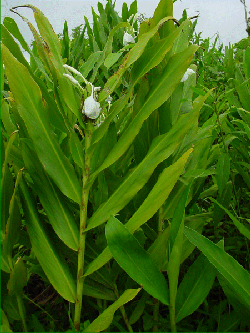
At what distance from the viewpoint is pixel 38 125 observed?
52 cm

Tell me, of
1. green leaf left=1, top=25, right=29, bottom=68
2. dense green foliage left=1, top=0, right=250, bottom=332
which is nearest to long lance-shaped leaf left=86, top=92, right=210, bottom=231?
dense green foliage left=1, top=0, right=250, bottom=332

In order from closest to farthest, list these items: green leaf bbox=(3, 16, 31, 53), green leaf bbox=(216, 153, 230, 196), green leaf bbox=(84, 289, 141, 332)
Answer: green leaf bbox=(84, 289, 141, 332)
green leaf bbox=(3, 16, 31, 53)
green leaf bbox=(216, 153, 230, 196)

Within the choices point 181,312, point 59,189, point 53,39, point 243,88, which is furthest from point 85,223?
point 243,88

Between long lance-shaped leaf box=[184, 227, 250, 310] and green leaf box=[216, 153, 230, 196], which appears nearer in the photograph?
long lance-shaped leaf box=[184, 227, 250, 310]

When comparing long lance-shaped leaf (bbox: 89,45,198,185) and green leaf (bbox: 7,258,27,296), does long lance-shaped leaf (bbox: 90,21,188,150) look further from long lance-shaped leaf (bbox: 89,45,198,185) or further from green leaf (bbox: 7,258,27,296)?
green leaf (bbox: 7,258,27,296)

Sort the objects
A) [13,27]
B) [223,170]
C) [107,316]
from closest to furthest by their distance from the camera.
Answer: [107,316] < [13,27] < [223,170]

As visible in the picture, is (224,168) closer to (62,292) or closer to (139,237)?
(139,237)

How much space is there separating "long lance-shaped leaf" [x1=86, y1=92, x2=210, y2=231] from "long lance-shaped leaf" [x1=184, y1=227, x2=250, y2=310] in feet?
0.39

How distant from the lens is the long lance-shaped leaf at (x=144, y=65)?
53 cm

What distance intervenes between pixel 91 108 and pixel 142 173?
0.45ft

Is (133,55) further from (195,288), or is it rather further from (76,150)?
(195,288)

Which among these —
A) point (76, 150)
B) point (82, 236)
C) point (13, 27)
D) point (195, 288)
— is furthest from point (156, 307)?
point (13, 27)

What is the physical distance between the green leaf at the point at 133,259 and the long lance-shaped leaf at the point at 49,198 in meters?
0.10

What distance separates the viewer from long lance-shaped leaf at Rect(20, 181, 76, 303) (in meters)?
0.53
